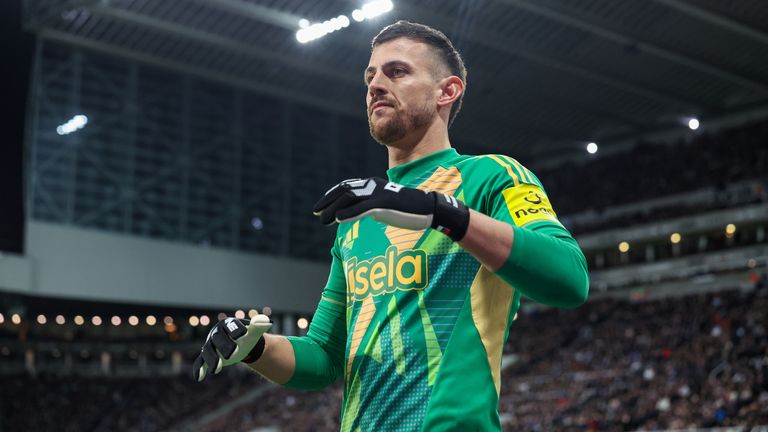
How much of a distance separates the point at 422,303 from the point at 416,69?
677mm

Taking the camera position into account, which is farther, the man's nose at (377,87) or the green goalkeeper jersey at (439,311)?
the man's nose at (377,87)

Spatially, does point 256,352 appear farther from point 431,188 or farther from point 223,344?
point 431,188

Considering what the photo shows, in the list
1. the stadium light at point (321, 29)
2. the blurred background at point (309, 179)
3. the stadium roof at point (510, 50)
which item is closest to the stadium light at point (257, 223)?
the blurred background at point (309, 179)

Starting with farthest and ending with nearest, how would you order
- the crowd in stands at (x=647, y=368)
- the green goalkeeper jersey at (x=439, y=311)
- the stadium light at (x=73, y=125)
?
the stadium light at (x=73, y=125) < the crowd in stands at (x=647, y=368) < the green goalkeeper jersey at (x=439, y=311)

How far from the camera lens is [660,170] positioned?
146 feet

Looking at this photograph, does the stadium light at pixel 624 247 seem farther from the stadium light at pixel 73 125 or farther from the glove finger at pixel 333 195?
the glove finger at pixel 333 195

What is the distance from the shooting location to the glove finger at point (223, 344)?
2.74 metres

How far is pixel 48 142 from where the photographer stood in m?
38.1

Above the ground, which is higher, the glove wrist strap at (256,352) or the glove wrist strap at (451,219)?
the glove wrist strap at (451,219)

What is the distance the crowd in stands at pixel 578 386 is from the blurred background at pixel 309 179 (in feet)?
0.44

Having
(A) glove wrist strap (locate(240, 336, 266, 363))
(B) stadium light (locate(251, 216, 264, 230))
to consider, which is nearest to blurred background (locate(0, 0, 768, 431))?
(B) stadium light (locate(251, 216, 264, 230))

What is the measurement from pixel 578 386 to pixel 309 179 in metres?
18.5

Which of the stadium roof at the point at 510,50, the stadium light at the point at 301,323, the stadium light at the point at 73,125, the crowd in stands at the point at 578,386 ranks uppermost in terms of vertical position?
the stadium roof at the point at 510,50

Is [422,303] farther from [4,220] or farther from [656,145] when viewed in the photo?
[656,145]
